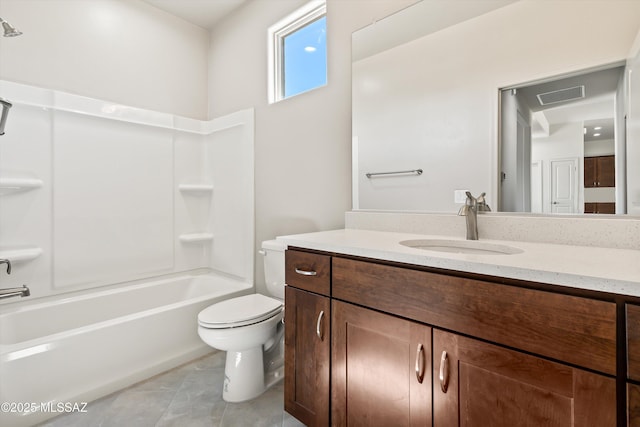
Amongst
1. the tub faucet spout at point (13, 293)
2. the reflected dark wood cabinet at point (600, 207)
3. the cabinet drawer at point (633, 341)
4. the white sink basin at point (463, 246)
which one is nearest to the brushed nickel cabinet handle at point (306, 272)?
the white sink basin at point (463, 246)

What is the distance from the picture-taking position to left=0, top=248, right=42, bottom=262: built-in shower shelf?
6.12ft

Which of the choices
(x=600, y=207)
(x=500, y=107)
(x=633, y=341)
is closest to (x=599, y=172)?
(x=600, y=207)

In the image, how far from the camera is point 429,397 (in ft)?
3.05

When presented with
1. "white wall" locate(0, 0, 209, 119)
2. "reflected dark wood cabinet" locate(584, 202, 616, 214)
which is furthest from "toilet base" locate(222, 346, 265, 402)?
"white wall" locate(0, 0, 209, 119)

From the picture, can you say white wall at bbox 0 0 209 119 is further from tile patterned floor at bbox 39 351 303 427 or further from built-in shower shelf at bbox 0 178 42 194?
tile patterned floor at bbox 39 351 303 427

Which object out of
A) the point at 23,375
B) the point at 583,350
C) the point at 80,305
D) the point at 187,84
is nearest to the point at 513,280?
the point at 583,350

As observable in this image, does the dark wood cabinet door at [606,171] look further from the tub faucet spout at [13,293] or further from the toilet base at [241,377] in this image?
the tub faucet spout at [13,293]

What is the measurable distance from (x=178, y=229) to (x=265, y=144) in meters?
1.15

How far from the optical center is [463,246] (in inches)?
50.8

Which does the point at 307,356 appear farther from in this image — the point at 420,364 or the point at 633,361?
the point at 633,361

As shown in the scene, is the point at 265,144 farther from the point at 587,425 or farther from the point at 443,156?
the point at 587,425

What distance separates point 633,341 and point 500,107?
3.30 ft

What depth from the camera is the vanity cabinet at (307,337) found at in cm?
124

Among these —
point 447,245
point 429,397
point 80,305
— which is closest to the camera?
point 429,397
